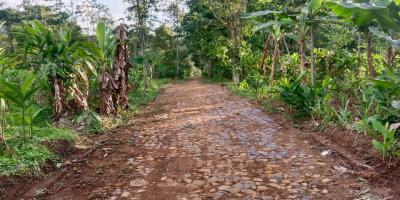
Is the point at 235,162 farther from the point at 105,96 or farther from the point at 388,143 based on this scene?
the point at 105,96

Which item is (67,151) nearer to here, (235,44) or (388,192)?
(388,192)

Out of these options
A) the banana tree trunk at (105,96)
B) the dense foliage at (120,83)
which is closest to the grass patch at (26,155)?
the dense foliage at (120,83)

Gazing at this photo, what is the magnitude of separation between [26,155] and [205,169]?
89.9 inches

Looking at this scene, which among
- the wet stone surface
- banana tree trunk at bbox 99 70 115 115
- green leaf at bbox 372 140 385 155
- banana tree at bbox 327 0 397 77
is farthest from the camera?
banana tree trunk at bbox 99 70 115 115

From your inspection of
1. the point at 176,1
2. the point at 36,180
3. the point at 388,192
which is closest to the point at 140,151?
the point at 36,180

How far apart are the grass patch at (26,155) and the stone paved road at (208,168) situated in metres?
0.41

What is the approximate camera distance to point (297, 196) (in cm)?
352

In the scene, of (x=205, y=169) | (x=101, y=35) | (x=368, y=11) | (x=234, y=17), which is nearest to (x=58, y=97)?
(x=101, y=35)

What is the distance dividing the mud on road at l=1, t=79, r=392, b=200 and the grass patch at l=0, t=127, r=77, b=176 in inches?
9.0

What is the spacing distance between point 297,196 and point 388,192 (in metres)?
0.90

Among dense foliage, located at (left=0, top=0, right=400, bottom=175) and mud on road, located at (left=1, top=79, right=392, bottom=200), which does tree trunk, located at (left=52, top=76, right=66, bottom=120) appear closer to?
dense foliage, located at (left=0, top=0, right=400, bottom=175)

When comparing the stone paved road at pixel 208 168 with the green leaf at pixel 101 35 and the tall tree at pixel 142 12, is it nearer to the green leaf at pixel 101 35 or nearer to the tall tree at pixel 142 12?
the green leaf at pixel 101 35

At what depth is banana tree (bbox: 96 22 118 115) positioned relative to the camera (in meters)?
7.99

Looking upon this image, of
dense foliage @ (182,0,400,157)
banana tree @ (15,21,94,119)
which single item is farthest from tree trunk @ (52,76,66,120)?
dense foliage @ (182,0,400,157)
